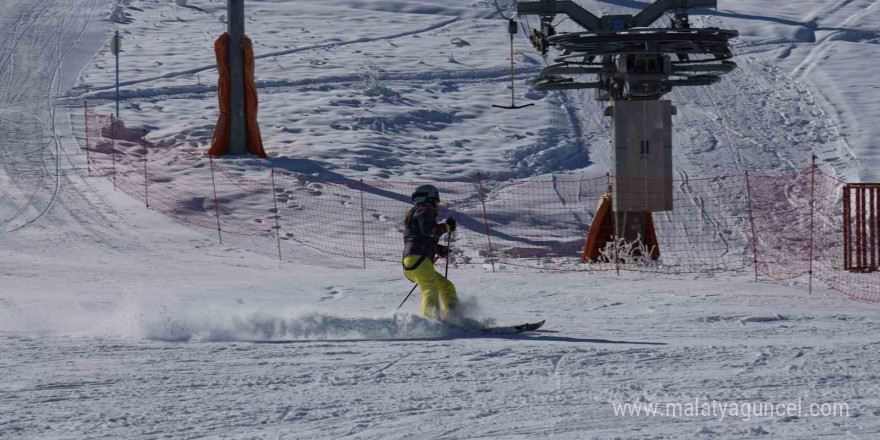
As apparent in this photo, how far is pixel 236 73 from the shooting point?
23.5 m

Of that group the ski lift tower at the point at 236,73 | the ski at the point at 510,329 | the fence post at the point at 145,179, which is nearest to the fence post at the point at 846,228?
the ski at the point at 510,329

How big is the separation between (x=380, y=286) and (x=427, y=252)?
429 cm

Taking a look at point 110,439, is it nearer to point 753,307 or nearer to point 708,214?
point 753,307

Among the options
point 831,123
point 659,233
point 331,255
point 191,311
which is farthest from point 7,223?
point 831,123

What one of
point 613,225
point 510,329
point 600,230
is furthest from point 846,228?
point 510,329

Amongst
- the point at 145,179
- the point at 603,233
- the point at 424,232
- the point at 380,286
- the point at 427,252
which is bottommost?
the point at 380,286

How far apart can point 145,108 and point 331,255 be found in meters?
13.2

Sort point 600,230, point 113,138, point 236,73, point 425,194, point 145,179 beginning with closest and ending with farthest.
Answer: point 425,194
point 600,230
point 145,179
point 236,73
point 113,138

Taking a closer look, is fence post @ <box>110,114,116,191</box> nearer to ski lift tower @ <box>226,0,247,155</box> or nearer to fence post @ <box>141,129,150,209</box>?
fence post @ <box>141,129,150,209</box>

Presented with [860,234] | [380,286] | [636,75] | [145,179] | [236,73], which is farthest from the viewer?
[236,73]

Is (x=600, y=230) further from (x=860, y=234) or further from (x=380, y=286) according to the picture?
(x=380, y=286)

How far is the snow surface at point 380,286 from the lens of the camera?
6715 millimetres

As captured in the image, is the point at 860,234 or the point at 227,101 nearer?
the point at 860,234

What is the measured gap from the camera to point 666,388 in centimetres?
714
